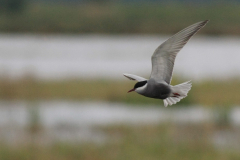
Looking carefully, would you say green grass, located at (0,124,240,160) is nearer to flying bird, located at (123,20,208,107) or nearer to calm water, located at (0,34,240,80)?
flying bird, located at (123,20,208,107)

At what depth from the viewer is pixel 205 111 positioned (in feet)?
35.9

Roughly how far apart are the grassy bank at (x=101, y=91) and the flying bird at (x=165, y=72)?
31.9 ft

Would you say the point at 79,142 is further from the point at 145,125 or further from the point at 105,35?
the point at 105,35

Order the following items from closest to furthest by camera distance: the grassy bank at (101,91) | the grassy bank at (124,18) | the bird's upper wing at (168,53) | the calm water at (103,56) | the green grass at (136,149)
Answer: the bird's upper wing at (168,53) < the green grass at (136,149) < the grassy bank at (101,91) < the calm water at (103,56) < the grassy bank at (124,18)

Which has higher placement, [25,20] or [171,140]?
[171,140]

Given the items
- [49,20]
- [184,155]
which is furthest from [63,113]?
[49,20]

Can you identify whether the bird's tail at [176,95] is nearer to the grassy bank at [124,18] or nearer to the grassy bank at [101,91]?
the grassy bank at [101,91]

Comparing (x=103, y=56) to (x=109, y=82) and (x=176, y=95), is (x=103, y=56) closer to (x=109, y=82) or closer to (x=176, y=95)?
(x=109, y=82)

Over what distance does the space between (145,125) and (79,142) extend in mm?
2200

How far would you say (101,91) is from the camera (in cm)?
1346

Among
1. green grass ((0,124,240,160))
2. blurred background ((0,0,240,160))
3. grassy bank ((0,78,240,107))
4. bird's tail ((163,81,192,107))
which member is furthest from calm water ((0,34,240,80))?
bird's tail ((163,81,192,107))

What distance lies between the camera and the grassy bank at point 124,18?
937 inches

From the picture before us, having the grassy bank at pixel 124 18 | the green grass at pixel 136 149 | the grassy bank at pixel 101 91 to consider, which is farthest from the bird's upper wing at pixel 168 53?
the grassy bank at pixel 124 18

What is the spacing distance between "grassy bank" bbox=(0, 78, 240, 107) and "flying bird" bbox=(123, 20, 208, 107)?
9.72 metres
